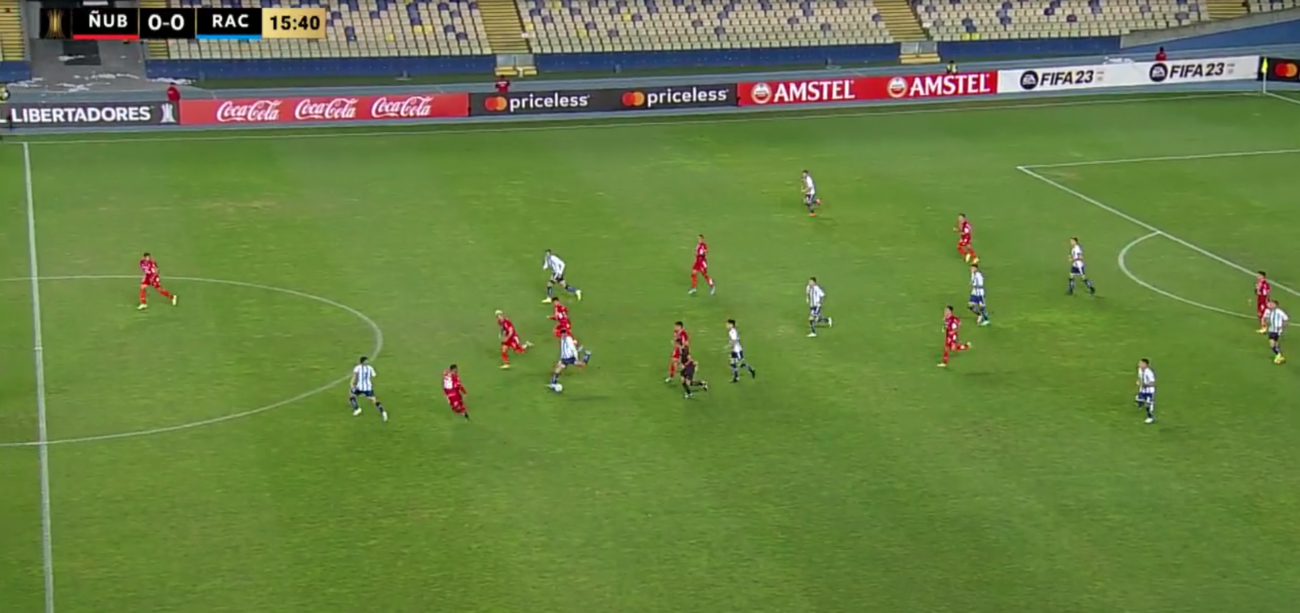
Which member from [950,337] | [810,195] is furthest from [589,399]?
[810,195]

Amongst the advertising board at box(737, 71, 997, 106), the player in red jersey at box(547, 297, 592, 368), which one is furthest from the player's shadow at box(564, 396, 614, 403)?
the advertising board at box(737, 71, 997, 106)

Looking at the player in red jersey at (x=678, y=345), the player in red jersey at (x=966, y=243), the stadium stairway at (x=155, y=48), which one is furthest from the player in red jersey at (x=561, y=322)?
the stadium stairway at (x=155, y=48)

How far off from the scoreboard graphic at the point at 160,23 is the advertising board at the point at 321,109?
2482 millimetres

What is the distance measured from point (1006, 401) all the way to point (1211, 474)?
5.18m

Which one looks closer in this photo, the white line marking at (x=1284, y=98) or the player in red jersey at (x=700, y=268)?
the player in red jersey at (x=700, y=268)

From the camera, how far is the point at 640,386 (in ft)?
129

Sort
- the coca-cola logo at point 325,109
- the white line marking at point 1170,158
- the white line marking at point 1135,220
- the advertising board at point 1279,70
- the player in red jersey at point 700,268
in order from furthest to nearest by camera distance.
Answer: the advertising board at point 1279,70, the coca-cola logo at point 325,109, the white line marking at point 1170,158, the white line marking at point 1135,220, the player in red jersey at point 700,268

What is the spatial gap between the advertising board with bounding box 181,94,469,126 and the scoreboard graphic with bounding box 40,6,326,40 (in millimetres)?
2482

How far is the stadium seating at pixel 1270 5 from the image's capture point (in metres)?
87.4

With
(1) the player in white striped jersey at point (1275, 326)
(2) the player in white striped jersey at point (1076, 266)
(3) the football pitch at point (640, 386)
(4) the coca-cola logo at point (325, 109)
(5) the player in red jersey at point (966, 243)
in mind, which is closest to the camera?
(3) the football pitch at point (640, 386)

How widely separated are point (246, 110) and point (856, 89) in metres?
23.6

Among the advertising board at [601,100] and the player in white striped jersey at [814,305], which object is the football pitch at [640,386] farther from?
the advertising board at [601,100]

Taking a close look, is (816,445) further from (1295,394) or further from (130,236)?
(130,236)

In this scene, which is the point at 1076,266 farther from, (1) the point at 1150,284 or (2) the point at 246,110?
(2) the point at 246,110
